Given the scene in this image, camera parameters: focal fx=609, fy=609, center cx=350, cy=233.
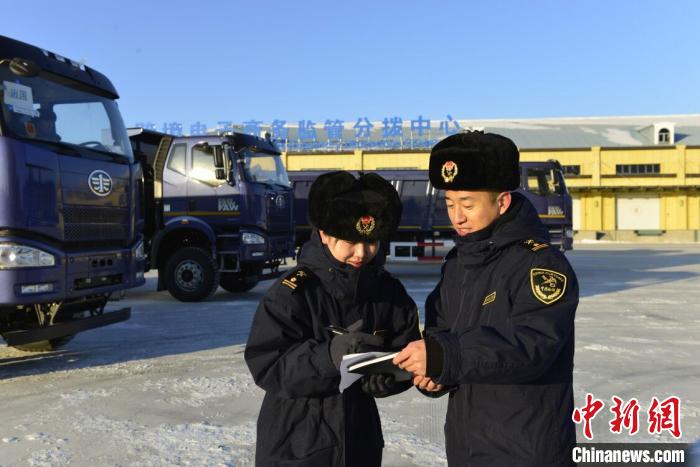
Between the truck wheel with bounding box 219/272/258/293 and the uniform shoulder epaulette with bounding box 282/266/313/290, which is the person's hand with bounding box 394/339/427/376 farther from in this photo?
the truck wheel with bounding box 219/272/258/293

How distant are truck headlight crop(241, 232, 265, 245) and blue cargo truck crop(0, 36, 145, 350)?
3.31 m

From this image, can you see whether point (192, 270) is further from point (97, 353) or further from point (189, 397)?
point (189, 397)

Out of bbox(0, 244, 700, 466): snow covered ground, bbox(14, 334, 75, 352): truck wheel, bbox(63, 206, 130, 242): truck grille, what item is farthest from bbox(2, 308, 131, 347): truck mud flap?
bbox(14, 334, 75, 352): truck wheel

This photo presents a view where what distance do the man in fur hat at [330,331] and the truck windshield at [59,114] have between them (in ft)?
13.4

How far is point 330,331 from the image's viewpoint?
1.84 m

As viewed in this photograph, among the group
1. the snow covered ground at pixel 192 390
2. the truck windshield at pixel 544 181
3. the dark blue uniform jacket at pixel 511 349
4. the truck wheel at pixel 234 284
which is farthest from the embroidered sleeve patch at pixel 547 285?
the truck windshield at pixel 544 181

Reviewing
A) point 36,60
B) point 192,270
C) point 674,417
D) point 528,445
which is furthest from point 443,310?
point 192,270

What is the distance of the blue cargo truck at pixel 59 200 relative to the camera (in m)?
4.84

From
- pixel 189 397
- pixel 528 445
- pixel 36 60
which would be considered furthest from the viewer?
pixel 36 60

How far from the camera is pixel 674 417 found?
4.06 m

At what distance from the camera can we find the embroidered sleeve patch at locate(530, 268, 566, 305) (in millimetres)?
1648

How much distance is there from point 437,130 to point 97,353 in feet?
127

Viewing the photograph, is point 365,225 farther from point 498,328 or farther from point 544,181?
point 544,181

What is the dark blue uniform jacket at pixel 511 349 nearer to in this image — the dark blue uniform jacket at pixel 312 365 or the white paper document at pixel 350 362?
the white paper document at pixel 350 362
